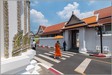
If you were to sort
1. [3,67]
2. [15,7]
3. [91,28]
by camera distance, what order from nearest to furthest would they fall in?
[3,67], [15,7], [91,28]

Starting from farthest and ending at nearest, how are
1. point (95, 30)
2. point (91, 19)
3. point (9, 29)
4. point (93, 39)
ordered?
point (91, 19) → point (93, 39) → point (95, 30) → point (9, 29)

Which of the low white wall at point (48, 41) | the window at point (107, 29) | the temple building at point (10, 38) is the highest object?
the window at point (107, 29)

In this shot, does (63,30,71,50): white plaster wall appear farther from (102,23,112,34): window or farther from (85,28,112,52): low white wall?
(102,23,112,34): window

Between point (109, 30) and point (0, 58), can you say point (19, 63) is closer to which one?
point (0, 58)

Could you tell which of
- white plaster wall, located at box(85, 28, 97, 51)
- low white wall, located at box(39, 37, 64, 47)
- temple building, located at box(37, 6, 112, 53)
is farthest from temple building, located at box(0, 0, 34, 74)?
low white wall, located at box(39, 37, 64, 47)

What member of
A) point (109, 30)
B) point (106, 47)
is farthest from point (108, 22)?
point (106, 47)

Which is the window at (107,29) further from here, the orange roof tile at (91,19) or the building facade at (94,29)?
the orange roof tile at (91,19)

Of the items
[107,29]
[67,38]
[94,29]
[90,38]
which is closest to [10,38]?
[107,29]

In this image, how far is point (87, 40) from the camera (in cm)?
2028

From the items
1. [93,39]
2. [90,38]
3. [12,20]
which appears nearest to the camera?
[12,20]

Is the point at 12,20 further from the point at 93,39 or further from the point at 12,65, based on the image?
the point at 93,39

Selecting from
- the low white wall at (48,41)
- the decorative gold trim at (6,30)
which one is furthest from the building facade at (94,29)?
the decorative gold trim at (6,30)

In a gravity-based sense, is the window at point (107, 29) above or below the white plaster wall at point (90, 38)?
above

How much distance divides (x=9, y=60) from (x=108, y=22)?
50.3 ft
